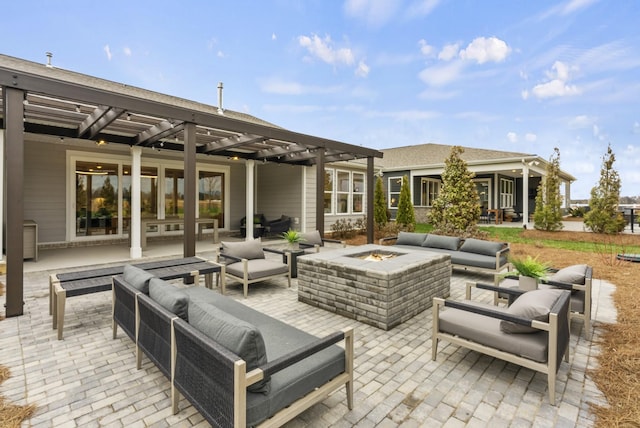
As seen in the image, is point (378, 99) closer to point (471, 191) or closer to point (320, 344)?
point (471, 191)

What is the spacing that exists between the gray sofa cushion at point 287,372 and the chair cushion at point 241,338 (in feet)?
0.25

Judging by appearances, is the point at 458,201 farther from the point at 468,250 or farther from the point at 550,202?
the point at 550,202

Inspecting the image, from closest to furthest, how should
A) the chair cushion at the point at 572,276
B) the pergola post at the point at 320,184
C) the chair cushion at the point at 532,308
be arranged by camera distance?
the chair cushion at the point at 532,308 → the chair cushion at the point at 572,276 → the pergola post at the point at 320,184

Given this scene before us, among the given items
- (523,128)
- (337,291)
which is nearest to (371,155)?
(337,291)

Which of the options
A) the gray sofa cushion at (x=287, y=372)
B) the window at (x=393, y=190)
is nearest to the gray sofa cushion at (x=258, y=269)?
the gray sofa cushion at (x=287, y=372)

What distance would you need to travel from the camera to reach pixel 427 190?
19531mm

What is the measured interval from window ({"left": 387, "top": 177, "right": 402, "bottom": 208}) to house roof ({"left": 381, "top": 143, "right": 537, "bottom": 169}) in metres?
0.89

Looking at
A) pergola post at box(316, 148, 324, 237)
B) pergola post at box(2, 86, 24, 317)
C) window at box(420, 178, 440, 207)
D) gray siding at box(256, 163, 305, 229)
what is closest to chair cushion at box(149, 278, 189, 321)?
pergola post at box(2, 86, 24, 317)

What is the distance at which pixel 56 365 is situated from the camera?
2.79 meters

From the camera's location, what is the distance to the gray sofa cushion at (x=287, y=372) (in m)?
1.66

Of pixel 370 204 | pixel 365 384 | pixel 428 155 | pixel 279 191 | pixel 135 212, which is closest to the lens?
pixel 365 384

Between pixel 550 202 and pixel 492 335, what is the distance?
1338 cm

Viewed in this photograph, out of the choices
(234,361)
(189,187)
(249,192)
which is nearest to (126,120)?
(189,187)

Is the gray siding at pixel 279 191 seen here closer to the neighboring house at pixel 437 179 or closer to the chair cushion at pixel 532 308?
the neighboring house at pixel 437 179
